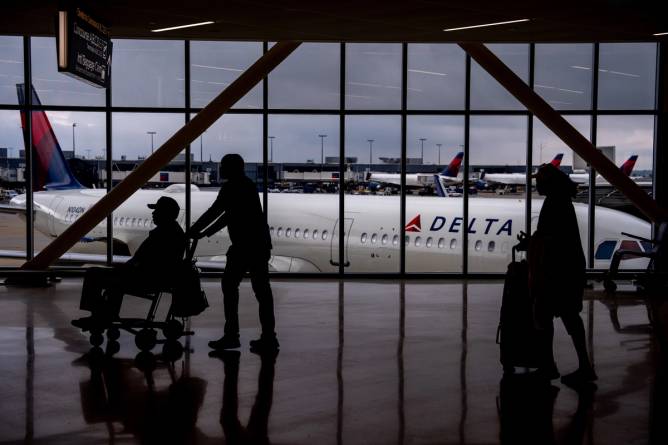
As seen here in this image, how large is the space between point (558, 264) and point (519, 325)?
1.79 feet

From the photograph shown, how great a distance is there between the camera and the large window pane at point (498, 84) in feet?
41.9

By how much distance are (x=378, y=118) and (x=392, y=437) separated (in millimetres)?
8812

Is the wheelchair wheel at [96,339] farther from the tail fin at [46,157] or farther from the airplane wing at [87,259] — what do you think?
the tail fin at [46,157]

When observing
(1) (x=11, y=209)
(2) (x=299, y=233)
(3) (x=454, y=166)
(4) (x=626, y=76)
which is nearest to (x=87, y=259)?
A: (1) (x=11, y=209)

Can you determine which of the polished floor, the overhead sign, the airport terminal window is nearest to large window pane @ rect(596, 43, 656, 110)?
the airport terminal window

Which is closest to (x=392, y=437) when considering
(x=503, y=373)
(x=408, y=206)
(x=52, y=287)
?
(x=503, y=373)

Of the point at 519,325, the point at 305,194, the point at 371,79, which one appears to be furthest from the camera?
the point at 305,194

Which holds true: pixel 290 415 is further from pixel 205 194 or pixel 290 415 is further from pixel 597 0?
pixel 205 194

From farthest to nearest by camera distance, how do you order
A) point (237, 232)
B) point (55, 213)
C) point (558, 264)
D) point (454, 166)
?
point (454, 166)
point (55, 213)
point (237, 232)
point (558, 264)

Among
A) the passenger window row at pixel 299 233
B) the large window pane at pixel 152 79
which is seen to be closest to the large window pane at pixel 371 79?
the large window pane at pixel 152 79

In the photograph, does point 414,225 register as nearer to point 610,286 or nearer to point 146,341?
point 610,286

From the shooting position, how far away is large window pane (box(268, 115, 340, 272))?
12.9 meters

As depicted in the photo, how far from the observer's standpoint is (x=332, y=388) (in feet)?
17.8

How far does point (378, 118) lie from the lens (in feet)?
41.8
